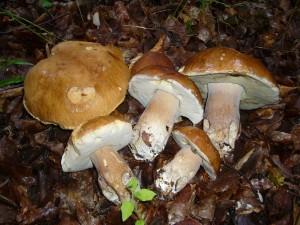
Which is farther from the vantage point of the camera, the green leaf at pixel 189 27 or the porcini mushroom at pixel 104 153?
the green leaf at pixel 189 27

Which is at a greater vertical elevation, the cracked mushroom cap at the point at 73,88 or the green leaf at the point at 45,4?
the green leaf at the point at 45,4

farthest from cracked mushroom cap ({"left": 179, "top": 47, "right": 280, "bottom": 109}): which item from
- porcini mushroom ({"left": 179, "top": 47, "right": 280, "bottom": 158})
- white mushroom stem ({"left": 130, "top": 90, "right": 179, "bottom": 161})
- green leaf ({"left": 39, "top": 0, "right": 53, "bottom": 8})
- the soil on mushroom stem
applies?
green leaf ({"left": 39, "top": 0, "right": 53, "bottom": 8})

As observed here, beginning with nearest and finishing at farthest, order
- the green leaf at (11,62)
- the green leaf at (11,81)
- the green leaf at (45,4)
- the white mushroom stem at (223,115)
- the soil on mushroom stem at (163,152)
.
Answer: the soil on mushroom stem at (163,152) < the white mushroom stem at (223,115) < the green leaf at (11,81) < the green leaf at (11,62) < the green leaf at (45,4)

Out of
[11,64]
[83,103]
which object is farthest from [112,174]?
[11,64]

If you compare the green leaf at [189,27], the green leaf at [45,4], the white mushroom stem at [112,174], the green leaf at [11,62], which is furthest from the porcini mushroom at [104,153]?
the green leaf at [45,4]

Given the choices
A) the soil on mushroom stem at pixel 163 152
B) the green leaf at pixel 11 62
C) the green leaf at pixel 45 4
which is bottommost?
the soil on mushroom stem at pixel 163 152

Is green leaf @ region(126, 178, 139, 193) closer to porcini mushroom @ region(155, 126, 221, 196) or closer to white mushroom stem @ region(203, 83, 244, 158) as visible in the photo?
porcini mushroom @ region(155, 126, 221, 196)

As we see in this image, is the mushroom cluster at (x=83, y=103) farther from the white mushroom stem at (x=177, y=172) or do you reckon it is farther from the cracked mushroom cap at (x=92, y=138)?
the white mushroom stem at (x=177, y=172)
